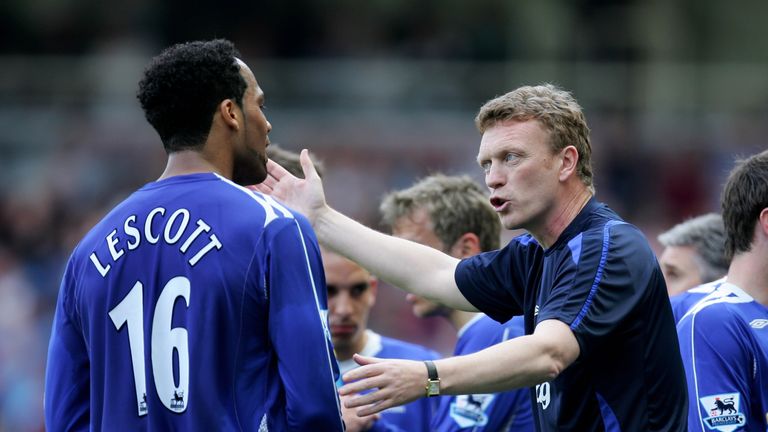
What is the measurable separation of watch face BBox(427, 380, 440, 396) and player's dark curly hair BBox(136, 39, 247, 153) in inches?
48.5

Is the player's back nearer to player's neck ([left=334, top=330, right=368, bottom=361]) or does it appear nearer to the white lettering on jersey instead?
the white lettering on jersey

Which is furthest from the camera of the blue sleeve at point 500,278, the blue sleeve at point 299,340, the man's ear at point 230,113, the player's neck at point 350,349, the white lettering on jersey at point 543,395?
the player's neck at point 350,349

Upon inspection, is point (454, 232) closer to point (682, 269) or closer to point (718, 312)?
point (682, 269)

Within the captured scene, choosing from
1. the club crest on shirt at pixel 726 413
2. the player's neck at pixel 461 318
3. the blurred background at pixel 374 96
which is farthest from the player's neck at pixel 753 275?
the blurred background at pixel 374 96

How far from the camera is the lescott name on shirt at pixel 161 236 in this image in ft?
13.8

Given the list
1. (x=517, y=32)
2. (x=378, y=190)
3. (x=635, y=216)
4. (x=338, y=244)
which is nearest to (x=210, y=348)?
(x=338, y=244)

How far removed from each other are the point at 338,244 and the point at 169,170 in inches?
50.0

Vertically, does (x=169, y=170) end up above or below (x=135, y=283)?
above

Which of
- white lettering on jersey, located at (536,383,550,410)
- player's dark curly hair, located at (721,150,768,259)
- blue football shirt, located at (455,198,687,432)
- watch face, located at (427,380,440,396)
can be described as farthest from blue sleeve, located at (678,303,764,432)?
watch face, located at (427,380,440,396)

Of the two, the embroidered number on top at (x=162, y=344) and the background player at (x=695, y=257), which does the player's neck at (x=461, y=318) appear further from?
the embroidered number on top at (x=162, y=344)

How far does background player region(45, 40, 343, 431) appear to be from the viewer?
415 cm

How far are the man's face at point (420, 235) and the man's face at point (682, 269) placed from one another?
4.53 feet

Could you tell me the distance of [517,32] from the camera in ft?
64.5

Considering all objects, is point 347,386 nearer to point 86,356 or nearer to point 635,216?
point 86,356
